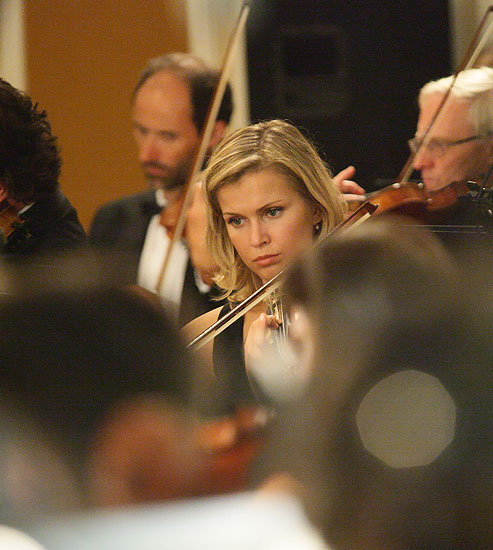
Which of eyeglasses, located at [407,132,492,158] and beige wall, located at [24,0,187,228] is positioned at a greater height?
beige wall, located at [24,0,187,228]

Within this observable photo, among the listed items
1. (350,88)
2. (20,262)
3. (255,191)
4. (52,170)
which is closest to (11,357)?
(20,262)

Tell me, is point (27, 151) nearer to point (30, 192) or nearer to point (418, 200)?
point (30, 192)

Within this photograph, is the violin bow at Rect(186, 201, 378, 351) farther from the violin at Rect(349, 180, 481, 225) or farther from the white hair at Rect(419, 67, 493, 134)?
the white hair at Rect(419, 67, 493, 134)

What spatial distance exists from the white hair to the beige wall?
30 centimetres

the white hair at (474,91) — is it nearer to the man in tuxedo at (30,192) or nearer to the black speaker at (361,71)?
the black speaker at (361,71)

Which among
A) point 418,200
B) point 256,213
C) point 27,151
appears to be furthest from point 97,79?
point 418,200

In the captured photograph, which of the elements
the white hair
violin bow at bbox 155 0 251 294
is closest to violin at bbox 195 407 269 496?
violin bow at bbox 155 0 251 294

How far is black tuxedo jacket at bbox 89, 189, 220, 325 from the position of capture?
3.01 ft

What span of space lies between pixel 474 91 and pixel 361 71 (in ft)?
0.45

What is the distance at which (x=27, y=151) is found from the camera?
914 mm

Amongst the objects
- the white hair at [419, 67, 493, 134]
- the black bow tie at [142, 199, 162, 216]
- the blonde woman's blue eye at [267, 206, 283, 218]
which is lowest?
the blonde woman's blue eye at [267, 206, 283, 218]

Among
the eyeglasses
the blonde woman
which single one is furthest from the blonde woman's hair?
the eyeglasses

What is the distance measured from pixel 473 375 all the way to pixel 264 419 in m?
0.26

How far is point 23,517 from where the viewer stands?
0.85m
